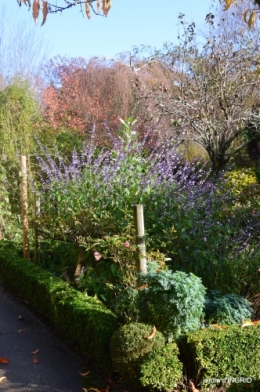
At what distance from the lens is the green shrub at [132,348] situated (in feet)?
12.6

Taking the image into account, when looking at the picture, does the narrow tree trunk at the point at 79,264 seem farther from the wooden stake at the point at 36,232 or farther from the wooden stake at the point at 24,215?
the wooden stake at the point at 24,215

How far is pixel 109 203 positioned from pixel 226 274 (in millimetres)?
1501

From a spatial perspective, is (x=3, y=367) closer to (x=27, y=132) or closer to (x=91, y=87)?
(x=27, y=132)

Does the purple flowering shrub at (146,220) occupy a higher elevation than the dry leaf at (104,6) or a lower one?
lower

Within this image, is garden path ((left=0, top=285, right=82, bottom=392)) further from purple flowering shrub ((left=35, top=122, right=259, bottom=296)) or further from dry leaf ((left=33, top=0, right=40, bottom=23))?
dry leaf ((left=33, top=0, right=40, bottom=23))

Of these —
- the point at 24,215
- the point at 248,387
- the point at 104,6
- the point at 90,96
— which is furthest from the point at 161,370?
the point at 90,96

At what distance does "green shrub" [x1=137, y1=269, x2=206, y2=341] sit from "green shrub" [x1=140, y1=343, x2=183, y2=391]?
0.34m

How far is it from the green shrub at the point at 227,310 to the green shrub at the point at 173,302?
0.29 meters

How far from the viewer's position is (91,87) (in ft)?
64.5

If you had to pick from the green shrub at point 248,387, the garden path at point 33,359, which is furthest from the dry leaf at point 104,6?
the garden path at point 33,359

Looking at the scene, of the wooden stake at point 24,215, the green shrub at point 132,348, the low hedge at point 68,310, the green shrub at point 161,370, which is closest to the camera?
the green shrub at point 161,370

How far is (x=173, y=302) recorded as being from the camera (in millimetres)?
4059

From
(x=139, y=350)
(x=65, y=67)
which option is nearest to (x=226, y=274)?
(x=139, y=350)

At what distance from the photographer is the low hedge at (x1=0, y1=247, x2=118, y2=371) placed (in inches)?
172
